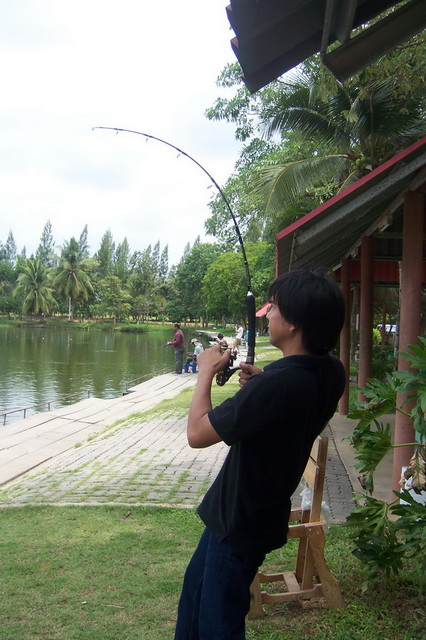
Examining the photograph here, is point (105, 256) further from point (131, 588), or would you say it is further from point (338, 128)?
point (131, 588)

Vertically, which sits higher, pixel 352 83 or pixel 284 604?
pixel 352 83

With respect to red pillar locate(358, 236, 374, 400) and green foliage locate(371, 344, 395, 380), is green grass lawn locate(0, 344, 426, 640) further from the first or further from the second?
green foliage locate(371, 344, 395, 380)

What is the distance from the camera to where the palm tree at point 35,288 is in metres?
70.6

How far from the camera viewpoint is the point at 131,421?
11562 millimetres

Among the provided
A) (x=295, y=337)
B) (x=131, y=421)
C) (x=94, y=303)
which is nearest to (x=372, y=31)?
(x=295, y=337)

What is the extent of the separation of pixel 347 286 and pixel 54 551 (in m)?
7.52

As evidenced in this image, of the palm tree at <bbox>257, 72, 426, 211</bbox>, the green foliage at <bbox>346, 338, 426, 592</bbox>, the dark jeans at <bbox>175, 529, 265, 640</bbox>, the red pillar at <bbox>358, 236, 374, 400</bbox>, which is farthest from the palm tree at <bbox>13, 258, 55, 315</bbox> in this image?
the dark jeans at <bbox>175, 529, 265, 640</bbox>

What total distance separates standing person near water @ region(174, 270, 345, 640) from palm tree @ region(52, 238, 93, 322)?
235 ft

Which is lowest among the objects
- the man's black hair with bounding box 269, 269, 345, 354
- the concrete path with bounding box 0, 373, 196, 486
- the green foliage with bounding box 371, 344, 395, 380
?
the concrete path with bounding box 0, 373, 196, 486

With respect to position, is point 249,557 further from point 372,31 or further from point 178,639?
point 372,31

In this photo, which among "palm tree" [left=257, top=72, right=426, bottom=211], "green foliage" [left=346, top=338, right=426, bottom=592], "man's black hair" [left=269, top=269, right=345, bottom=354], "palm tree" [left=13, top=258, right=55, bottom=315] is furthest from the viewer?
"palm tree" [left=13, top=258, right=55, bottom=315]

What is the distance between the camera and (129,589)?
3.50 meters

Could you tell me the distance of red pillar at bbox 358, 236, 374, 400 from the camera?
26.9 ft

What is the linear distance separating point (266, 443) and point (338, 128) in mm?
11588
